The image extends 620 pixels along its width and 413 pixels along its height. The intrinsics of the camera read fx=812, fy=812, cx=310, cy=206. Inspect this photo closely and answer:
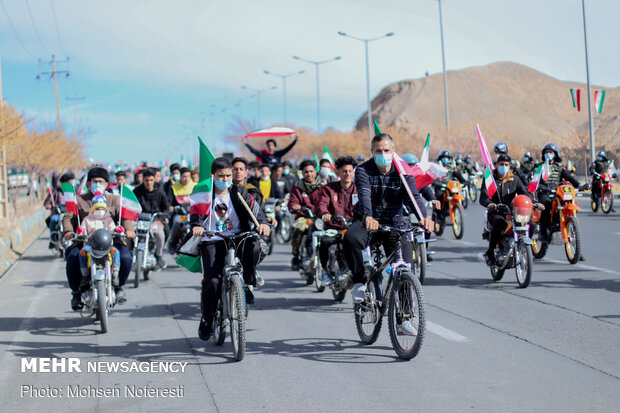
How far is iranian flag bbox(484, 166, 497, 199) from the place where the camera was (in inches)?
463

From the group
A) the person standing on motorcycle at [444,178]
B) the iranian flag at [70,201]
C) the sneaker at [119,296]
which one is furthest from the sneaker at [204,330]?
the person standing on motorcycle at [444,178]

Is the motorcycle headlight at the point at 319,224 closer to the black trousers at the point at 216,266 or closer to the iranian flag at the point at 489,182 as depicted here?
the black trousers at the point at 216,266

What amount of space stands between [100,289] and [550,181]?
8245 mm

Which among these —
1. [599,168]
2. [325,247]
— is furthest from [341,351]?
[599,168]

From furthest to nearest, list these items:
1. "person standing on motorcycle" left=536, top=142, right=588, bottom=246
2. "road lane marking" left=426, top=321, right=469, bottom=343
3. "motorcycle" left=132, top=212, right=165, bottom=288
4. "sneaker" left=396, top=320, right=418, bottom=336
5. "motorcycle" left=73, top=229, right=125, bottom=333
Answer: "person standing on motorcycle" left=536, top=142, right=588, bottom=246 → "motorcycle" left=132, top=212, right=165, bottom=288 → "motorcycle" left=73, top=229, right=125, bottom=333 → "road lane marking" left=426, top=321, right=469, bottom=343 → "sneaker" left=396, top=320, right=418, bottom=336

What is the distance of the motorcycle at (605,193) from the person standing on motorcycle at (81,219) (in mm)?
16428

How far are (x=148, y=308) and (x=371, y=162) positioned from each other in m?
4.30

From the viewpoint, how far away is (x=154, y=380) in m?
6.56

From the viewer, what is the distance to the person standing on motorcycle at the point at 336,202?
10.4 meters

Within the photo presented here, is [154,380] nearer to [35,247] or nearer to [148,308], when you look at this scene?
[148,308]

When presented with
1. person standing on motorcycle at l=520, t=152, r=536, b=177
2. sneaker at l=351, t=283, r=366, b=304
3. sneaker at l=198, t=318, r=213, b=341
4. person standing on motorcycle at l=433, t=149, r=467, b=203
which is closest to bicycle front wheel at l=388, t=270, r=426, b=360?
sneaker at l=351, t=283, r=366, b=304

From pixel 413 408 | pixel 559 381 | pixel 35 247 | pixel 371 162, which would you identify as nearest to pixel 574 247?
pixel 371 162

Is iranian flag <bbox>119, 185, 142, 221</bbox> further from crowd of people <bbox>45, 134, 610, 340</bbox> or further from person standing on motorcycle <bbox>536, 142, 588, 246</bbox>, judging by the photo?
person standing on motorcycle <bbox>536, 142, 588, 246</bbox>

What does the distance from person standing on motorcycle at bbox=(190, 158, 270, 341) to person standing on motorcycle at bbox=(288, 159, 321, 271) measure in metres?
3.78
